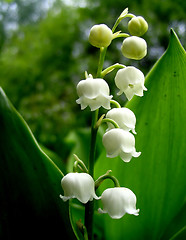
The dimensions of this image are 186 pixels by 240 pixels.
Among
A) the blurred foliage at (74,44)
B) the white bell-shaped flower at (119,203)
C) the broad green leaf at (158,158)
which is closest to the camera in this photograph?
the white bell-shaped flower at (119,203)

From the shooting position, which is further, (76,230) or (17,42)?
(17,42)

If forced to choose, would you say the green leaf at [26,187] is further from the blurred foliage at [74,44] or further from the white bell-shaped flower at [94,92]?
the blurred foliage at [74,44]

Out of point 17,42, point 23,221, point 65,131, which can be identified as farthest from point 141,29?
point 17,42

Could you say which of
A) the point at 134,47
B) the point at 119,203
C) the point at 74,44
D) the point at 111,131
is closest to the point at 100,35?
the point at 134,47

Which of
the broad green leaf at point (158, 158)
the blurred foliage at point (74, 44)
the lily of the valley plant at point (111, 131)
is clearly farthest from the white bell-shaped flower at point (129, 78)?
the blurred foliage at point (74, 44)

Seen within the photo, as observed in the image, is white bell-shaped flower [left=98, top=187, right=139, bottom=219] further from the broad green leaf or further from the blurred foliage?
the blurred foliage

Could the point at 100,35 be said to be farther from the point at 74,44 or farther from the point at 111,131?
the point at 74,44

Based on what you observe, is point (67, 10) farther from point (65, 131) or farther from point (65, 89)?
point (65, 131)
